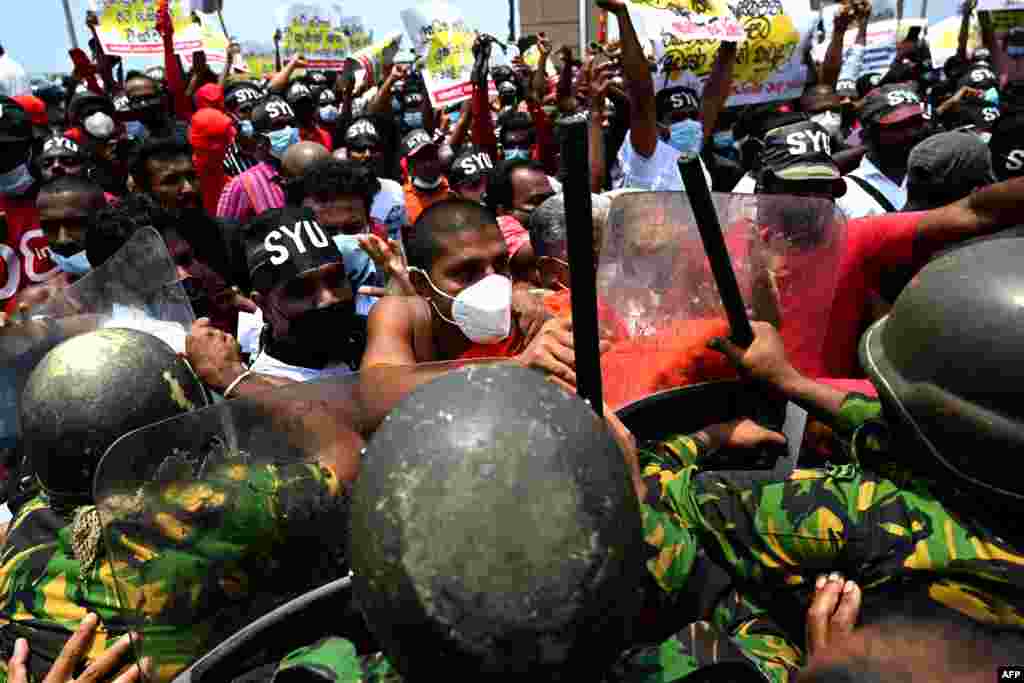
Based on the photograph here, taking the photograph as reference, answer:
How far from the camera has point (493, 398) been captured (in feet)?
3.39

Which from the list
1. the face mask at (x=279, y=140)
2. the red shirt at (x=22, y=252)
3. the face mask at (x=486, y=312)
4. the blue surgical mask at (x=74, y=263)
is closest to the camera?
the face mask at (x=486, y=312)

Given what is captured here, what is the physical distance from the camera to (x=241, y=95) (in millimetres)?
9852

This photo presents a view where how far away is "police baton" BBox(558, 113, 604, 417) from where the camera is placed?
1064 mm

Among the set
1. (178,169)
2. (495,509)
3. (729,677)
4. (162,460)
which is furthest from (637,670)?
(178,169)

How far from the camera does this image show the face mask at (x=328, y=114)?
11.4 m

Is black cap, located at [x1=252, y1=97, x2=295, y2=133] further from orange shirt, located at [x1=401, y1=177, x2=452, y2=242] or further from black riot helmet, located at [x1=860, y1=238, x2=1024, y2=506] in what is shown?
black riot helmet, located at [x1=860, y1=238, x2=1024, y2=506]

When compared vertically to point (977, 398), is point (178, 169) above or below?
below

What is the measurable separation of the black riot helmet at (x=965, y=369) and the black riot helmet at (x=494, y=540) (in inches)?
31.3

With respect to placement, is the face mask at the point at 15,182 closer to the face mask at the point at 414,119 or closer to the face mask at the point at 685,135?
the face mask at the point at 685,135

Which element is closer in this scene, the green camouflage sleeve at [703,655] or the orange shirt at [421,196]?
the green camouflage sleeve at [703,655]

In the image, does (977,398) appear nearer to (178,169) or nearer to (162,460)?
(162,460)

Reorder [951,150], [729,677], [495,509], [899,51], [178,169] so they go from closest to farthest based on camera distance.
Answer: [495,509] < [729,677] < [951,150] < [178,169] < [899,51]

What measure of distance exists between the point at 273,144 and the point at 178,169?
2.27m

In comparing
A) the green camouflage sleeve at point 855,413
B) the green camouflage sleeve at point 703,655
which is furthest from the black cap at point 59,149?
the green camouflage sleeve at point 703,655
